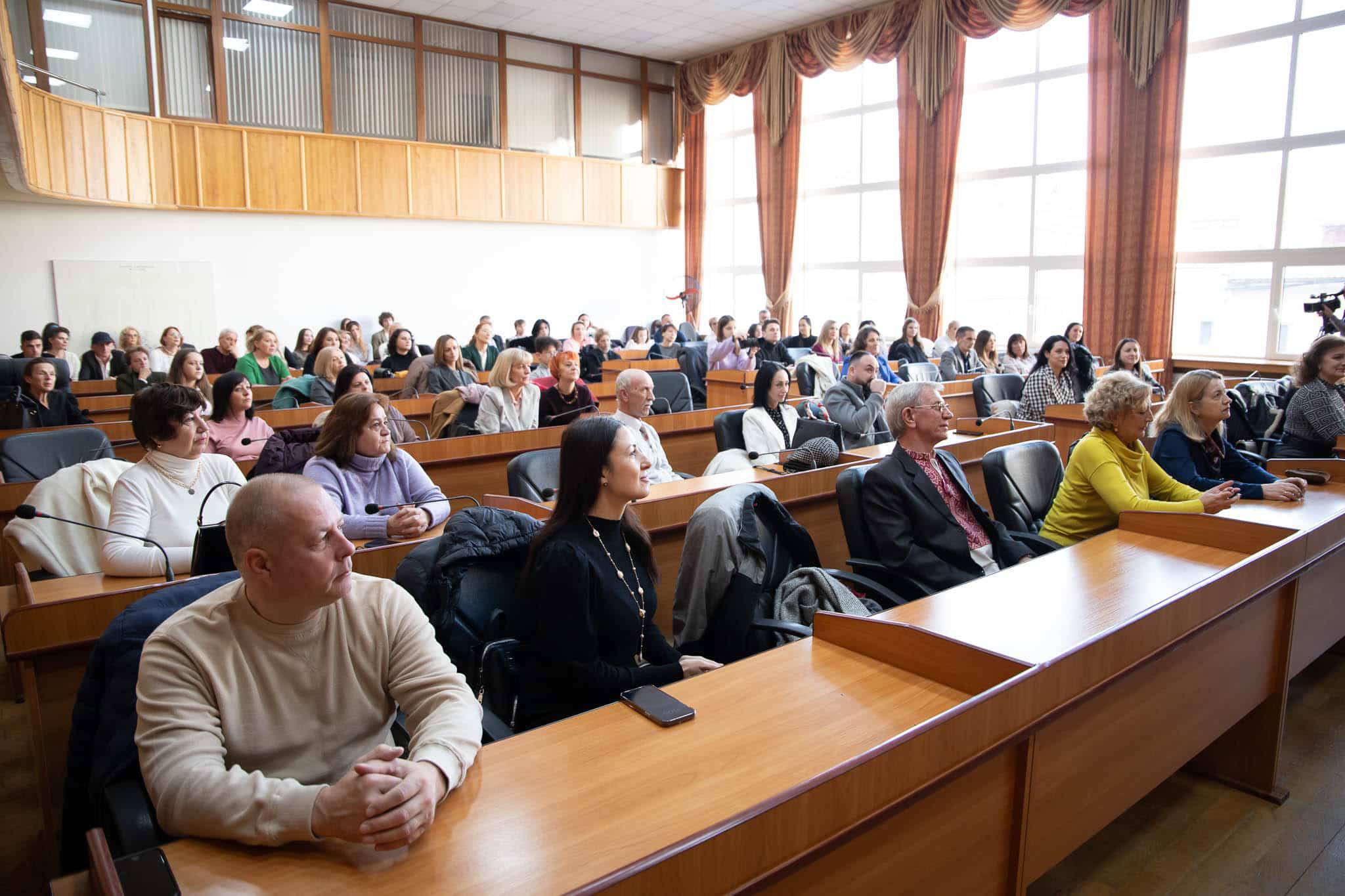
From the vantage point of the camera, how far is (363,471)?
310 cm

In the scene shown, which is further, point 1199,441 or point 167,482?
point 1199,441

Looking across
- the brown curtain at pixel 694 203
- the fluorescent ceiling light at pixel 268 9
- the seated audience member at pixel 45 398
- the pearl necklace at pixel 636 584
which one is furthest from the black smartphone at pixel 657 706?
the brown curtain at pixel 694 203

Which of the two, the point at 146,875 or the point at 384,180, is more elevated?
the point at 384,180

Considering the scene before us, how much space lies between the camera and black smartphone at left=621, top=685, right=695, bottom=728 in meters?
1.67

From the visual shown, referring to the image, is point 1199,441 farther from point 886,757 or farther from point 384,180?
point 384,180

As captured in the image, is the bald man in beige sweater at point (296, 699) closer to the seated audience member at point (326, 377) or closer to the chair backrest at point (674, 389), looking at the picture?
the seated audience member at point (326, 377)

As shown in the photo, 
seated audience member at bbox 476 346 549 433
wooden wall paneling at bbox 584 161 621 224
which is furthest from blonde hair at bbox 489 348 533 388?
wooden wall paneling at bbox 584 161 621 224

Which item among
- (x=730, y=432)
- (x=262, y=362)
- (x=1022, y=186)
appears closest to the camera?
(x=730, y=432)

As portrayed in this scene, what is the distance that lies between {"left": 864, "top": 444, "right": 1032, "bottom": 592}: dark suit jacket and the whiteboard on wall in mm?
9809

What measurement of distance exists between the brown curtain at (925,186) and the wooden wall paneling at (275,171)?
759cm

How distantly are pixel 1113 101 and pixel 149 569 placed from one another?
10.0 meters

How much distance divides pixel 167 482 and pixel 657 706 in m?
1.95

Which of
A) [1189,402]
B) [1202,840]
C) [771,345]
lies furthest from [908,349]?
[1202,840]

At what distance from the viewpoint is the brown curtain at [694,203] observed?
46.2 feet
